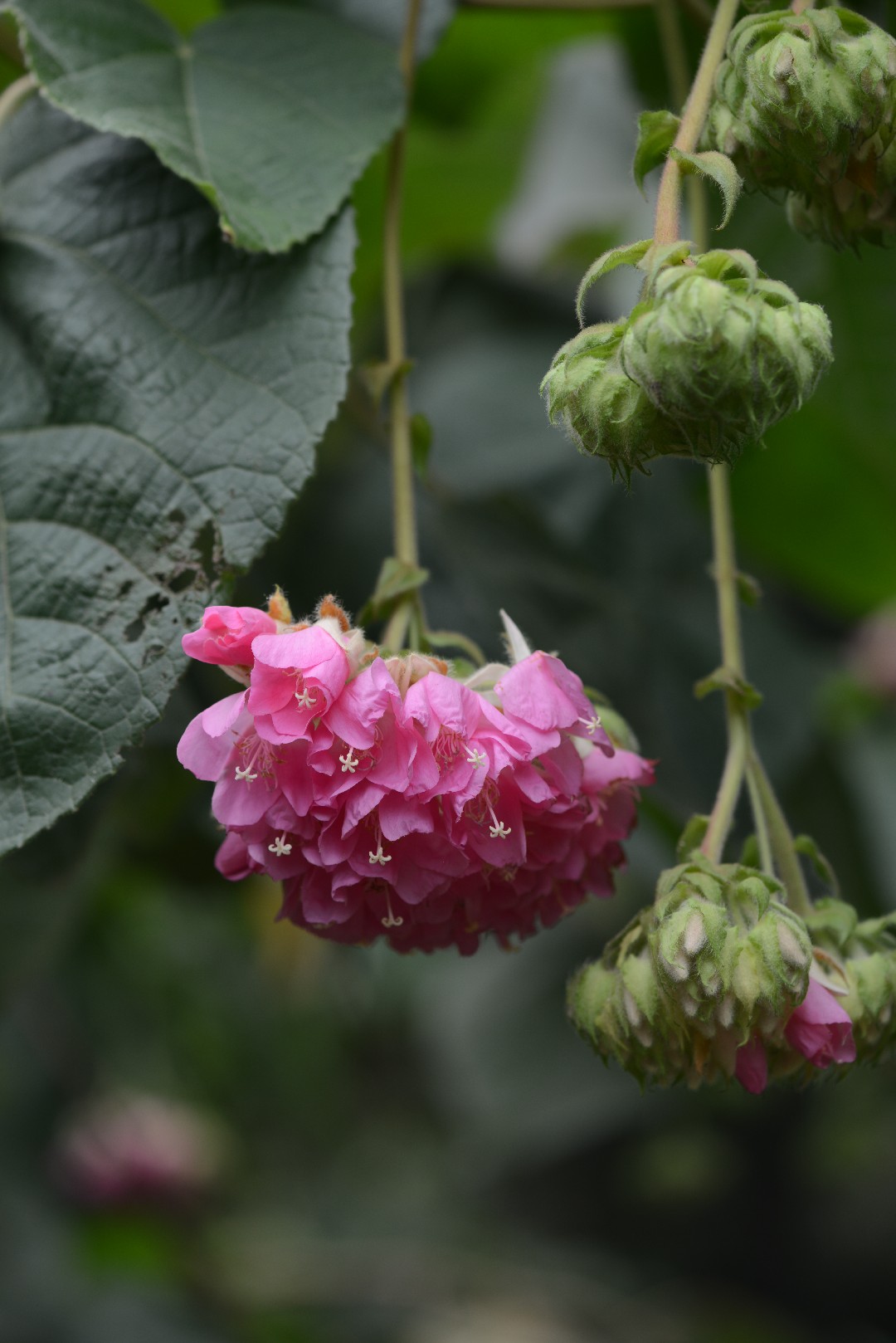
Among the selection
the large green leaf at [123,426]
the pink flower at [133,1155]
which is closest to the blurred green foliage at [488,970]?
the pink flower at [133,1155]

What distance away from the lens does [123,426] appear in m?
0.70

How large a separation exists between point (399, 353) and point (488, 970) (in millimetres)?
1744

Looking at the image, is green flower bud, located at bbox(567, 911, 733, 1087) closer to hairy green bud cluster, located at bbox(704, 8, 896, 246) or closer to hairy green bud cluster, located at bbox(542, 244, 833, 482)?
hairy green bud cluster, located at bbox(542, 244, 833, 482)

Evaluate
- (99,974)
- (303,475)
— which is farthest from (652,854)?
(99,974)

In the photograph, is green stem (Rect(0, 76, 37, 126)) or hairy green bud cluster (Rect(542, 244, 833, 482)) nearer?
hairy green bud cluster (Rect(542, 244, 833, 482))

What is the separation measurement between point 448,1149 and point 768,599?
2.51 m

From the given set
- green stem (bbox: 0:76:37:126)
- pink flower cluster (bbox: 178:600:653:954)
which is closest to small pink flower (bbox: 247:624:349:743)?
pink flower cluster (bbox: 178:600:653:954)

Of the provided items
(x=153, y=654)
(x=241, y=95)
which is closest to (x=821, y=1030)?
(x=153, y=654)

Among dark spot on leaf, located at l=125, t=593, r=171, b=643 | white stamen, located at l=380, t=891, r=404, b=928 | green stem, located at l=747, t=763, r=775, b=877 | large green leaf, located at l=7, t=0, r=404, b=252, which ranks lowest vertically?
white stamen, located at l=380, t=891, r=404, b=928

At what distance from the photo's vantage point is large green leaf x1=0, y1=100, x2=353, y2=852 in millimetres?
637

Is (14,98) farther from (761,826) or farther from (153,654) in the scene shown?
(761,826)

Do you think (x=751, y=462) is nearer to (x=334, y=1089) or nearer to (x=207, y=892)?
(x=207, y=892)

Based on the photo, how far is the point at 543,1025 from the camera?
2195 millimetres

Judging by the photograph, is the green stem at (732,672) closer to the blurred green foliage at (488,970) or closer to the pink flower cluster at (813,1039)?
the pink flower cluster at (813,1039)
